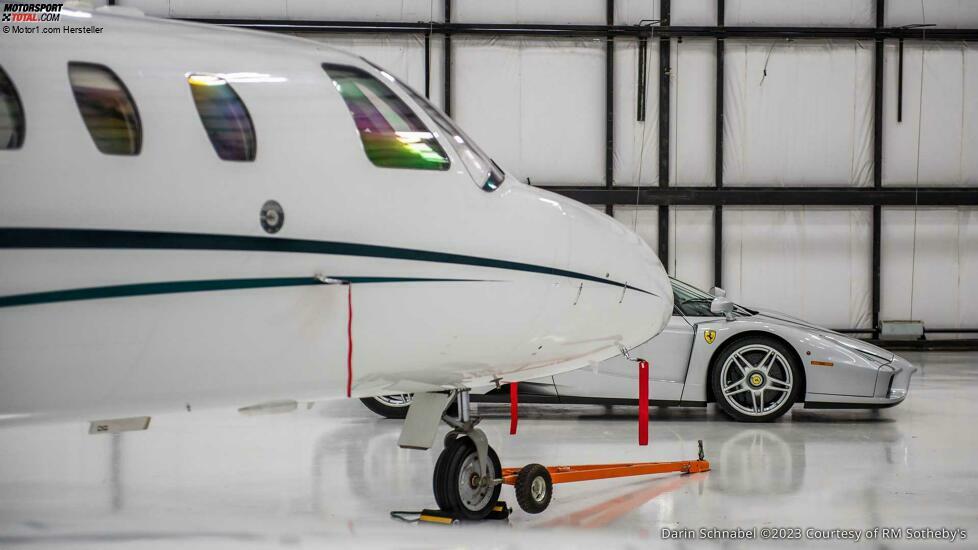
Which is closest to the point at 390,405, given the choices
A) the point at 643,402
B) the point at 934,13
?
the point at 643,402

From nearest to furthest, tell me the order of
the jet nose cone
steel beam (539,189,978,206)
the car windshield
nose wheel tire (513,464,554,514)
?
the jet nose cone < nose wheel tire (513,464,554,514) < the car windshield < steel beam (539,189,978,206)

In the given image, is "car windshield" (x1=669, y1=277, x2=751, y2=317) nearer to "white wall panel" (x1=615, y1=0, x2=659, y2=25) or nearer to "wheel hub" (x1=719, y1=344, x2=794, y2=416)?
"wheel hub" (x1=719, y1=344, x2=794, y2=416)

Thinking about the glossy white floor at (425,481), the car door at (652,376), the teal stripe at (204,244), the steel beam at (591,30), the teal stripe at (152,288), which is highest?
the steel beam at (591,30)

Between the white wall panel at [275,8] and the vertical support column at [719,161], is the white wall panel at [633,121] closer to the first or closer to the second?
the vertical support column at [719,161]

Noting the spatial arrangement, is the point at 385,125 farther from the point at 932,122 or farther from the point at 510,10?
the point at 932,122

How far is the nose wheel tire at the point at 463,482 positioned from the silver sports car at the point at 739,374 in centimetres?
342

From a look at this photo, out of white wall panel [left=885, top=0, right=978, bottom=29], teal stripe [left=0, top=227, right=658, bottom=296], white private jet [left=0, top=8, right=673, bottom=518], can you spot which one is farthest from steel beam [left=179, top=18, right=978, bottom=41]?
teal stripe [left=0, top=227, right=658, bottom=296]

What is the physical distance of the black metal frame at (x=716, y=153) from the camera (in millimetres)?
16109

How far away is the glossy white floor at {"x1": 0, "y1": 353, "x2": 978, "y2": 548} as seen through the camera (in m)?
5.44

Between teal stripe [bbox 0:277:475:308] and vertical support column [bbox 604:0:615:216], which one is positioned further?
vertical support column [bbox 604:0:615:216]

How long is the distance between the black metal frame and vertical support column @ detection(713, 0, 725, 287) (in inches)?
0.6

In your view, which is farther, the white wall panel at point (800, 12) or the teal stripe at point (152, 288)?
the white wall panel at point (800, 12)

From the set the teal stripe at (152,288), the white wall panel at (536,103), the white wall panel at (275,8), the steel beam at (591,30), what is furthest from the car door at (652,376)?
the white wall panel at (275,8)

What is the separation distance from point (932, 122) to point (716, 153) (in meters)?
3.57
